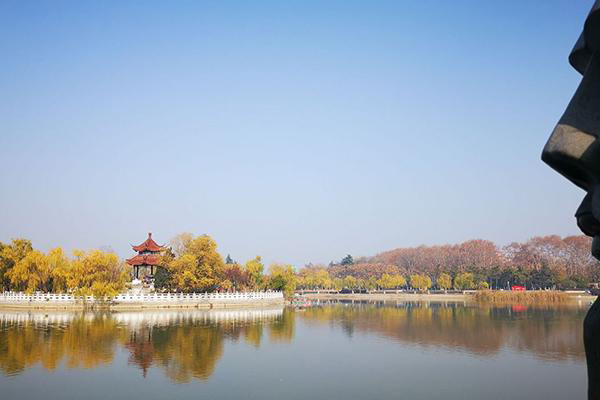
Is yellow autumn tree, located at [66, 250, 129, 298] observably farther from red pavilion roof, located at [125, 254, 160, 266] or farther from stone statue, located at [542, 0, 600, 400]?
stone statue, located at [542, 0, 600, 400]

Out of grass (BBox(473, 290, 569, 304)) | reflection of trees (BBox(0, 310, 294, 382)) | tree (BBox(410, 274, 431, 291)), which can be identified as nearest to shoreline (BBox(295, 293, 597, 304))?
grass (BBox(473, 290, 569, 304))

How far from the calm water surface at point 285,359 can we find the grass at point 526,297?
20.7 meters

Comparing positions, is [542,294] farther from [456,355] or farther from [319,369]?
[319,369]

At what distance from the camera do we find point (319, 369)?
1583 centimetres

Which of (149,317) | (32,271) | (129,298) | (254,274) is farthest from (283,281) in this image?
(32,271)

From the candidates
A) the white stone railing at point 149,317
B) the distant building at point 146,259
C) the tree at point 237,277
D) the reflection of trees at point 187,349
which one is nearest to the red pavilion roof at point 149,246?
the distant building at point 146,259

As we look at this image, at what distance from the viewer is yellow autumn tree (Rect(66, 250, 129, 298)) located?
34.6 meters

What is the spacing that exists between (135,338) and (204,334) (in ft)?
9.89

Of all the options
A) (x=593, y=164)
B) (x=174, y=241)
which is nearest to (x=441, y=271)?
(x=174, y=241)

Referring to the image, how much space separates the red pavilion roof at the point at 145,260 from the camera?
42.4m

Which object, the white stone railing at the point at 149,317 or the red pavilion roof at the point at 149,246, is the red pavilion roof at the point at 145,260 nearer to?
the red pavilion roof at the point at 149,246

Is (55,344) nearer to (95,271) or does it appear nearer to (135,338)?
(135,338)

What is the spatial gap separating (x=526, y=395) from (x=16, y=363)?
14.4 m

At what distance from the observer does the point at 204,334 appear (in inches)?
899
